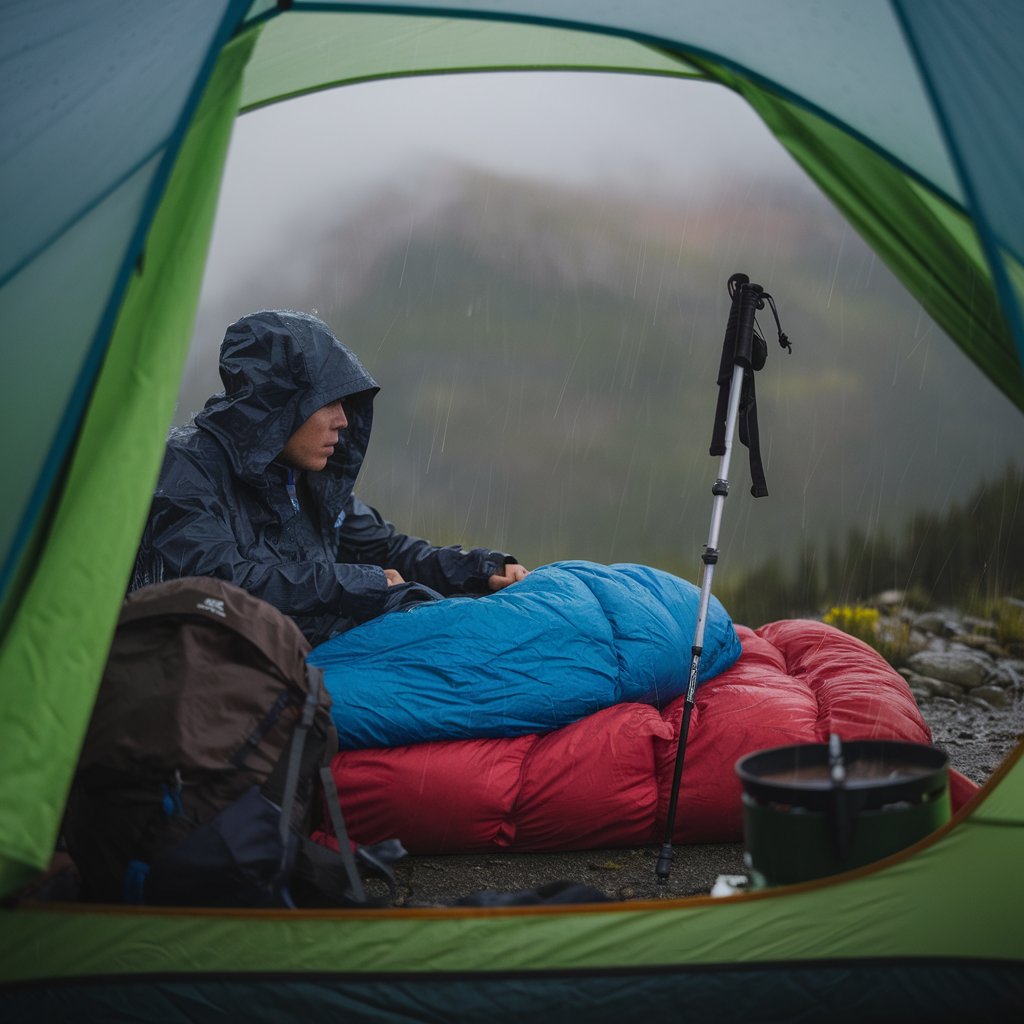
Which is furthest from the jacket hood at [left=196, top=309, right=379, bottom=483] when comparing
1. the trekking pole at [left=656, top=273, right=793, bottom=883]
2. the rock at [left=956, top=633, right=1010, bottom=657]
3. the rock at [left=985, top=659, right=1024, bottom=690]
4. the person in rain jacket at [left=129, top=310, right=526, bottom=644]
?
the rock at [left=956, top=633, right=1010, bottom=657]

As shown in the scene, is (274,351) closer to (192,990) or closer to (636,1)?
(636,1)

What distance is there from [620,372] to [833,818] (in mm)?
3947

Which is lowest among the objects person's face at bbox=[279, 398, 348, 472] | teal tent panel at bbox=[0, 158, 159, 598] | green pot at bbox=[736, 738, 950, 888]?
green pot at bbox=[736, 738, 950, 888]

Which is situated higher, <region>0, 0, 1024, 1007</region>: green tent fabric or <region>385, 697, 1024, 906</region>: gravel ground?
<region>0, 0, 1024, 1007</region>: green tent fabric

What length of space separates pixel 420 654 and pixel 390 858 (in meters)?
0.73

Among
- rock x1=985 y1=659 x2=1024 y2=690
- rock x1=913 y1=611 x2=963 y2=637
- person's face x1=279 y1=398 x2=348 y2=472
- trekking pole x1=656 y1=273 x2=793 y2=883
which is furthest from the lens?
rock x1=913 y1=611 x2=963 y2=637

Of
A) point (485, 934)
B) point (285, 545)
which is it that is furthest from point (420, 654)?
point (485, 934)

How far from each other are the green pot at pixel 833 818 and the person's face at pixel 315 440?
161cm

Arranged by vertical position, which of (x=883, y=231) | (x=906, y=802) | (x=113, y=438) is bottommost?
(x=906, y=802)

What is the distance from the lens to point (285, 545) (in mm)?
3230

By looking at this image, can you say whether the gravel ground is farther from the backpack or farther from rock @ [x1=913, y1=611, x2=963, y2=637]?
rock @ [x1=913, y1=611, x2=963, y2=637]

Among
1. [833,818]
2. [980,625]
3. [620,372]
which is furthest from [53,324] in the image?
[980,625]

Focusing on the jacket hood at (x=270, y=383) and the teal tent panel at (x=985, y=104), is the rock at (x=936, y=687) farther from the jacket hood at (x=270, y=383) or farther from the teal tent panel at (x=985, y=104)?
the teal tent panel at (x=985, y=104)

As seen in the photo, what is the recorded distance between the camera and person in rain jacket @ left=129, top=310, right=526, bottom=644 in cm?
290
